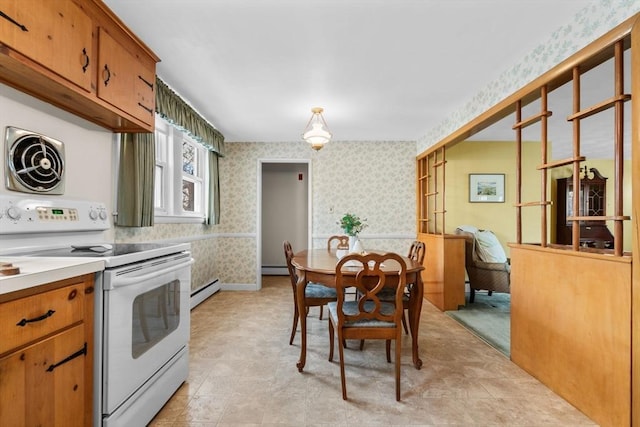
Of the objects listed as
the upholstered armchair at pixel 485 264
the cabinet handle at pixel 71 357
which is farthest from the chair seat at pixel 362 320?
the upholstered armchair at pixel 485 264

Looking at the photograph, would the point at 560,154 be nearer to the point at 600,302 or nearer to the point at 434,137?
the point at 434,137

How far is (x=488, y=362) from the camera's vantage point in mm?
2449

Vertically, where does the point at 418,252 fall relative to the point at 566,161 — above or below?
below

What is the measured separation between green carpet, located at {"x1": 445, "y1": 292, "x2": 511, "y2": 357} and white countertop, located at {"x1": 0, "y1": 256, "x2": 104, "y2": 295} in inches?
115

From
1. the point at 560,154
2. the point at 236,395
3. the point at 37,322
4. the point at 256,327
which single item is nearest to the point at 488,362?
the point at 236,395

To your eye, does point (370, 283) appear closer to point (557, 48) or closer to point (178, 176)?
point (557, 48)

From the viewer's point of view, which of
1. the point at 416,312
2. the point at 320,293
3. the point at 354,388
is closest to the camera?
the point at 354,388

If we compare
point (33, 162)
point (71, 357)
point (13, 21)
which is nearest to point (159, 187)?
point (33, 162)

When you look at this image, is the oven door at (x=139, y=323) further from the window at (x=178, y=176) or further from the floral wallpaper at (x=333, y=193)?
the floral wallpaper at (x=333, y=193)

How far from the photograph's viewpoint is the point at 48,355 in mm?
1129

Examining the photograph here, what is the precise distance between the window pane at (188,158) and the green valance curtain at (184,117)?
0.70ft

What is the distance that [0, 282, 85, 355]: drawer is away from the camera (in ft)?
3.24

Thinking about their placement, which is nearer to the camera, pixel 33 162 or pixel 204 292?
pixel 33 162

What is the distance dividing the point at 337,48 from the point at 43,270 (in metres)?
2.14
